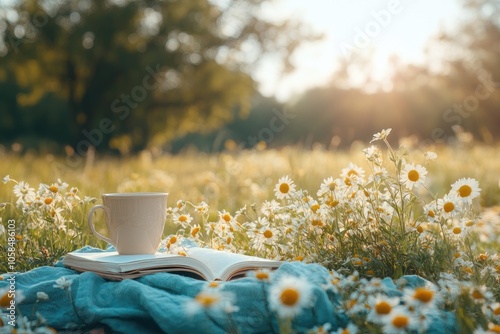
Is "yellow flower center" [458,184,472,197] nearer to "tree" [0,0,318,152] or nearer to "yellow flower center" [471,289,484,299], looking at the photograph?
"yellow flower center" [471,289,484,299]

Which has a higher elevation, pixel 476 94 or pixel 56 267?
pixel 476 94

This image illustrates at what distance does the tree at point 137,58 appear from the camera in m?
14.6

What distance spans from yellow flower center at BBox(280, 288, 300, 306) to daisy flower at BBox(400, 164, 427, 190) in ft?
3.09

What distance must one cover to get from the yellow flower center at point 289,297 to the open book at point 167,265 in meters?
0.79

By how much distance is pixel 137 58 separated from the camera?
1488 cm

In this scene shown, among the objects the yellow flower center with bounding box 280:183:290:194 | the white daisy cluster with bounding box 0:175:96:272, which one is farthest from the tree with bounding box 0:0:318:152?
the yellow flower center with bounding box 280:183:290:194

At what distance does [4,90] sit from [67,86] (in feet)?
60.3

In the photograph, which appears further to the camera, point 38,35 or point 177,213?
point 38,35

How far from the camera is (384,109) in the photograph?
28.2 m

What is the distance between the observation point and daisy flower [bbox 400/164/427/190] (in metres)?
2.23

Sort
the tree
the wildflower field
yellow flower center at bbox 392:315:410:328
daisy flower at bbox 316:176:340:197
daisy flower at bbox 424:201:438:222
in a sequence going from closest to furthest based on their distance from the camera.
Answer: yellow flower center at bbox 392:315:410:328, the wildflower field, daisy flower at bbox 424:201:438:222, daisy flower at bbox 316:176:340:197, the tree

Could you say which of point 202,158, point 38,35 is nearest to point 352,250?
point 202,158

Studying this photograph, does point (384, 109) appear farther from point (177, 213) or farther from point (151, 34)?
point (177, 213)

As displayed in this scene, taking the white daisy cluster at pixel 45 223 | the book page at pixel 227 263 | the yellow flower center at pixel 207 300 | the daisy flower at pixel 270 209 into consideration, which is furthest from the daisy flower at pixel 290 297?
the white daisy cluster at pixel 45 223
